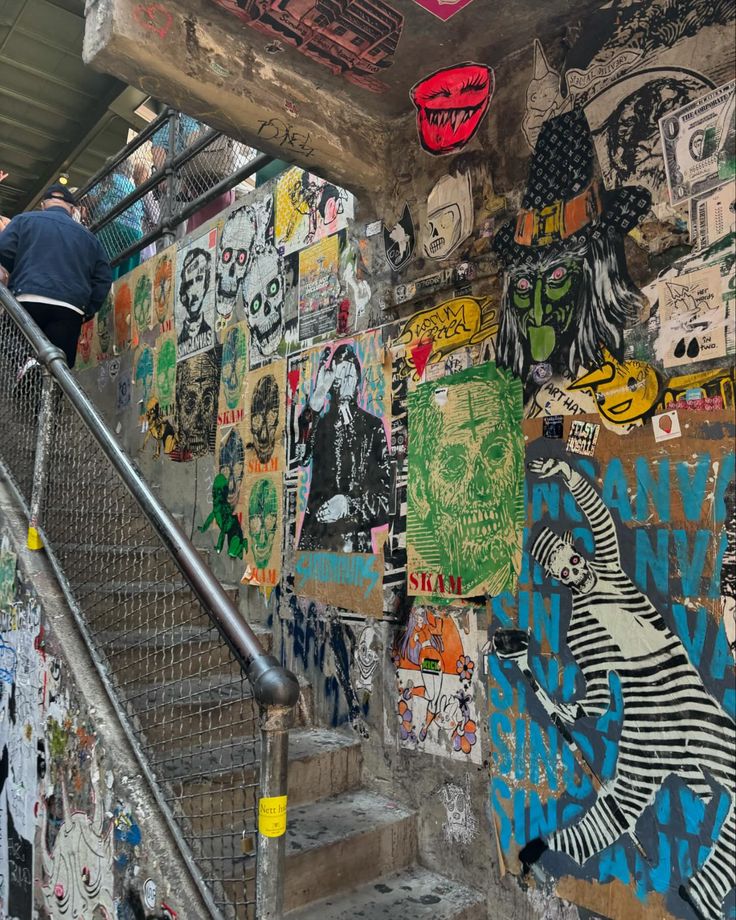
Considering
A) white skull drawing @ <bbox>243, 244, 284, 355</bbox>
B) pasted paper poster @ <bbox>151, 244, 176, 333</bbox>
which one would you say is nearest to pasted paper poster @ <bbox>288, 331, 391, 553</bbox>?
white skull drawing @ <bbox>243, 244, 284, 355</bbox>

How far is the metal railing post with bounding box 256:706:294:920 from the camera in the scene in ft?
6.01

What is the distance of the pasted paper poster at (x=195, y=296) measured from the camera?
15.8 ft

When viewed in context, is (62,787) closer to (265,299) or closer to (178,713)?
(178,713)

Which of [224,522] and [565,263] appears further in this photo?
[224,522]

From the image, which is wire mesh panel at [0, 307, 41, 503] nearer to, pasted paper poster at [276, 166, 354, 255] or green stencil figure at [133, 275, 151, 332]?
green stencil figure at [133, 275, 151, 332]

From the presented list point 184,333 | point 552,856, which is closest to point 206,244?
point 184,333

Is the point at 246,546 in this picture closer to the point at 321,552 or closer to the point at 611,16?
the point at 321,552

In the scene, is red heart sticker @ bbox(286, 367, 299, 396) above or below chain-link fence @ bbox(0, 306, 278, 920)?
above

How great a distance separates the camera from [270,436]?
4113 millimetres

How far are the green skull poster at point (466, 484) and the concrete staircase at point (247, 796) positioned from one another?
983mm

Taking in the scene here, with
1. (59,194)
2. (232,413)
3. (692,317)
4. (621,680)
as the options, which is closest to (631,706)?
(621,680)

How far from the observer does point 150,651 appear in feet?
9.59

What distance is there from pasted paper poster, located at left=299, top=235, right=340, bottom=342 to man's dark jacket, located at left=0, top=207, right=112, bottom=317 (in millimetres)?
1718

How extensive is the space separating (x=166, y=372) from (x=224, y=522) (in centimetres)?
148
